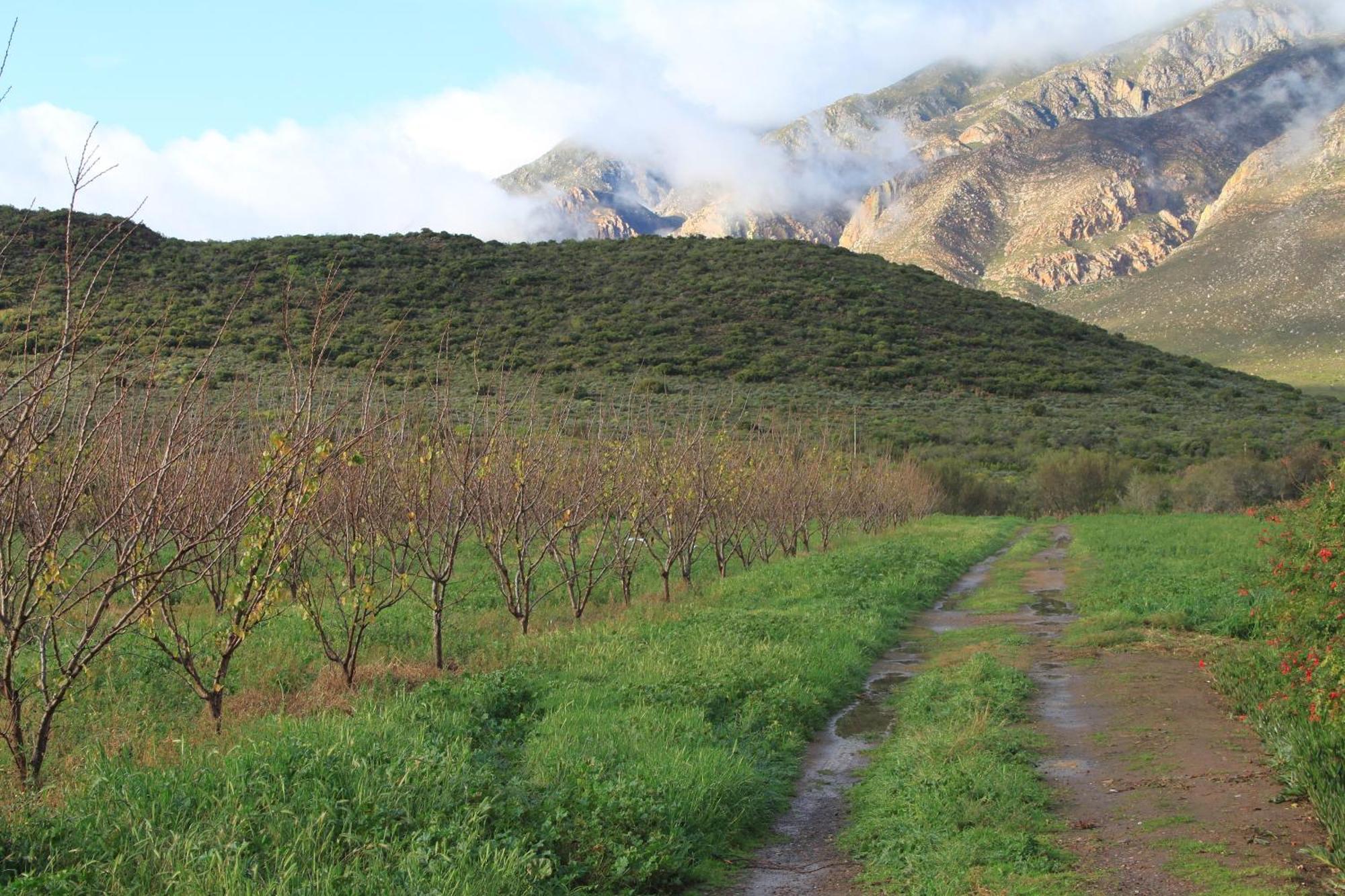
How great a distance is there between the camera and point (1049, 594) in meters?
18.9

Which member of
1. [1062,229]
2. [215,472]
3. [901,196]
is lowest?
[215,472]

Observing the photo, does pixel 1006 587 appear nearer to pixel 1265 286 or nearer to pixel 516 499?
pixel 516 499

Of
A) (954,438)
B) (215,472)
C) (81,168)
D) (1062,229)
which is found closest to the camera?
(81,168)

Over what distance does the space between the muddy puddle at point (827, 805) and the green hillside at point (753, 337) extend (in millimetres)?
29241

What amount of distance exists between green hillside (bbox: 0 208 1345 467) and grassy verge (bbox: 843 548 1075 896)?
3056 cm

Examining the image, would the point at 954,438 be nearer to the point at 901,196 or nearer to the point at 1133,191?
the point at 1133,191

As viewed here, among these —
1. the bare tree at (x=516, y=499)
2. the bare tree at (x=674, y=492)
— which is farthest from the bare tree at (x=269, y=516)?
the bare tree at (x=674, y=492)

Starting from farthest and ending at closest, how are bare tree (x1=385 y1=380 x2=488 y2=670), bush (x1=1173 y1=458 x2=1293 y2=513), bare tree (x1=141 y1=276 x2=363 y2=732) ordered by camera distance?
bush (x1=1173 y1=458 x2=1293 y2=513) → bare tree (x1=385 y1=380 x2=488 y2=670) → bare tree (x1=141 y1=276 x2=363 y2=732)

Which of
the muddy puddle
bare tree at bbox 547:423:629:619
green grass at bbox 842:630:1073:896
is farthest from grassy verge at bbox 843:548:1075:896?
bare tree at bbox 547:423:629:619

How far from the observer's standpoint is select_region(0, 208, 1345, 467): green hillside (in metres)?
46.2

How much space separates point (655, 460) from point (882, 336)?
141ft

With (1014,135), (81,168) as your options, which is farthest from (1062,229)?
(81,168)

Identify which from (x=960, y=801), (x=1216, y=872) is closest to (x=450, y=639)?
(x=960, y=801)

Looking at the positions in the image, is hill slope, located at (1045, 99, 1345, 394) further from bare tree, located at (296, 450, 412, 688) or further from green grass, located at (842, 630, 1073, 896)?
bare tree, located at (296, 450, 412, 688)
